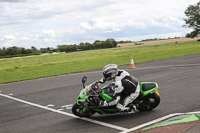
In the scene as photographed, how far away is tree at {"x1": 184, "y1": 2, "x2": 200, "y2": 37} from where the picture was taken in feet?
261

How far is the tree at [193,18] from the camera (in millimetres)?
79562

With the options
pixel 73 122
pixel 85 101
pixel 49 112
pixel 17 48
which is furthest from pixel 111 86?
pixel 17 48

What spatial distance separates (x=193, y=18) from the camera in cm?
8050

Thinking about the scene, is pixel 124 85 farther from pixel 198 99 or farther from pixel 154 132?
pixel 198 99

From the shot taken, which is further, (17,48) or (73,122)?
(17,48)

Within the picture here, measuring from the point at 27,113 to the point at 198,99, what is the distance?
5.62m

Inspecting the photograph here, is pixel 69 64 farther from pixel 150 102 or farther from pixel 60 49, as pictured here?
pixel 60 49

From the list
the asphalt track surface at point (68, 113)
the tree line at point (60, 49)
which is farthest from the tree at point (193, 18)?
the asphalt track surface at point (68, 113)

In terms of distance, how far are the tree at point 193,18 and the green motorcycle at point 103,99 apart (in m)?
78.8

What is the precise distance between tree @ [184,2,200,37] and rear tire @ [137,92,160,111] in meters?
78.7

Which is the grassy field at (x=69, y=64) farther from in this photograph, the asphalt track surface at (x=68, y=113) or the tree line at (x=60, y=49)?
the tree line at (x=60, y=49)

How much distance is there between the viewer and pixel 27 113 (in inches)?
320

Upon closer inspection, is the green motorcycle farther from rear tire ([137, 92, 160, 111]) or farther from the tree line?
the tree line

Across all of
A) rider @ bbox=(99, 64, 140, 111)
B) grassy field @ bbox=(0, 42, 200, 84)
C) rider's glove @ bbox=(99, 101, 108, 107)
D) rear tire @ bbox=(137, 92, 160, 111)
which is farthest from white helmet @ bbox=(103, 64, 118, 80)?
grassy field @ bbox=(0, 42, 200, 84)
